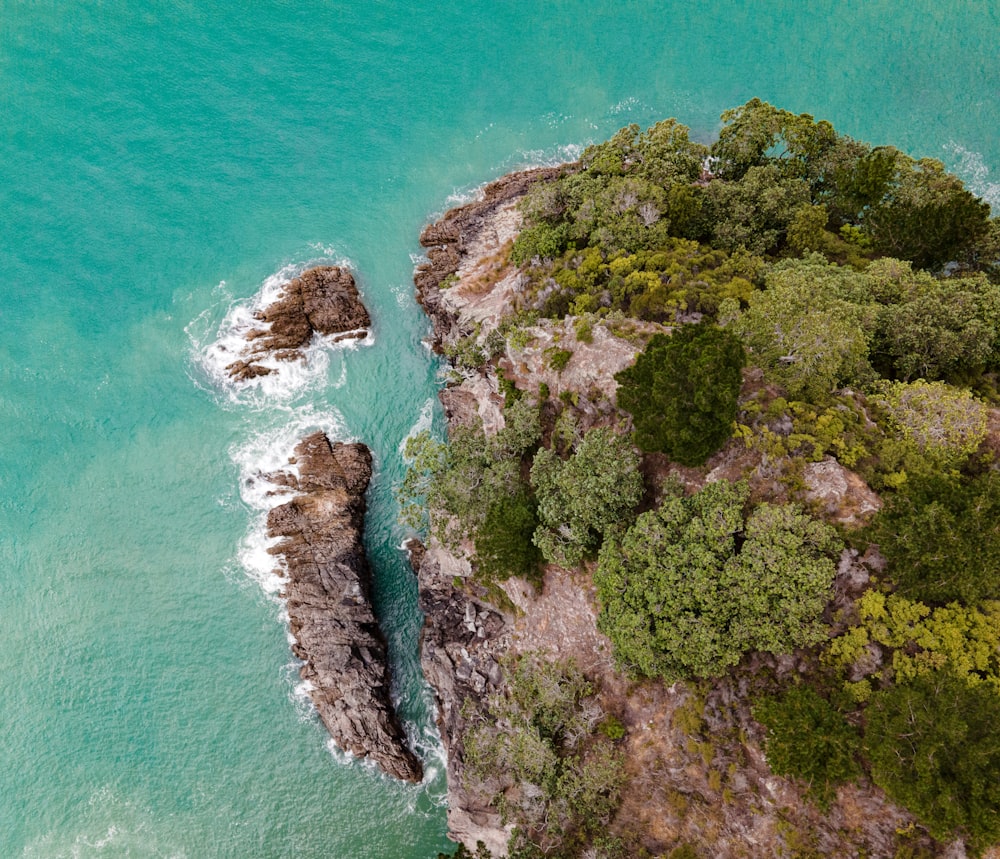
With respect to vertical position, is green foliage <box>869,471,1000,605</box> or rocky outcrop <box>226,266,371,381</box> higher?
rocky outcrop <box>226,266,371,381</box>

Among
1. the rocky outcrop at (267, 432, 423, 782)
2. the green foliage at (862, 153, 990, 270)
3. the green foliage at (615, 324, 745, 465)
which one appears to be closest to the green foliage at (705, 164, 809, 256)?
the green foliage at (862, 153, 990, 270)

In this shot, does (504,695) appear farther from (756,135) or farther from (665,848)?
(756,135)

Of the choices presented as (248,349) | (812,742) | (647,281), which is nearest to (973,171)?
(647,281)

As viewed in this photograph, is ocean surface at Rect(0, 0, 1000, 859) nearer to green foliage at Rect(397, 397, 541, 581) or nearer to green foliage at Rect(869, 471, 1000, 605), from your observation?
green foliage at Rect(397, 397, 541, 581)

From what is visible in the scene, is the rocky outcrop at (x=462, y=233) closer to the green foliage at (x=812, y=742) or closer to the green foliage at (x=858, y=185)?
the green foliage at (x=858, y=185)

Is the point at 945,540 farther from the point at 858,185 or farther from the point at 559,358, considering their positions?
the point at 858,185

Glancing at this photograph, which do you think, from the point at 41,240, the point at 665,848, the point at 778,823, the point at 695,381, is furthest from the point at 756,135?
the point at 41,240

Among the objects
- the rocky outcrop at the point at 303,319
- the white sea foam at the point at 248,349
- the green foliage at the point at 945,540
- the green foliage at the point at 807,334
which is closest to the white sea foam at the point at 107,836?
the white sea foam at the point at 248,349
